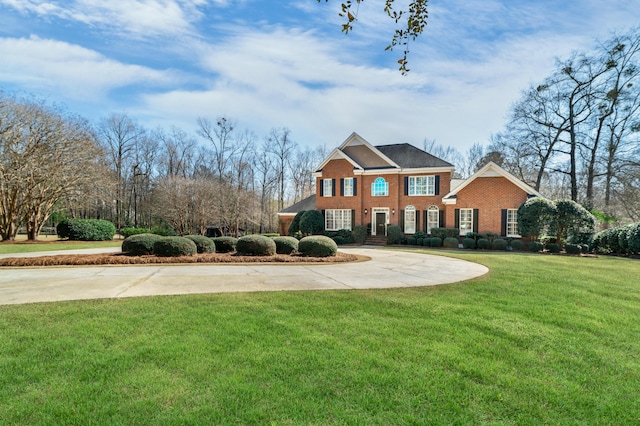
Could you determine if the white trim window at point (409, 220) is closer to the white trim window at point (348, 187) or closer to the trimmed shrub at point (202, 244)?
the white trim window at point (348, 187)

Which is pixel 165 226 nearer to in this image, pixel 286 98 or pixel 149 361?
pixel 286 98

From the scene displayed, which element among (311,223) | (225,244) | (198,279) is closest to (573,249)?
(311,223)

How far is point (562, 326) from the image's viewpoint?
497cm

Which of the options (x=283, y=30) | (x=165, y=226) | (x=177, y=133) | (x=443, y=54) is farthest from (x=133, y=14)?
(x=177, y=133)

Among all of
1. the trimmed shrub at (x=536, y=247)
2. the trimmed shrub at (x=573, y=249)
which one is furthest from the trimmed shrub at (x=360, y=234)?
the trimmed shrub at (x=573, y=249)

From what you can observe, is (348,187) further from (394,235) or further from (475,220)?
(475,220)

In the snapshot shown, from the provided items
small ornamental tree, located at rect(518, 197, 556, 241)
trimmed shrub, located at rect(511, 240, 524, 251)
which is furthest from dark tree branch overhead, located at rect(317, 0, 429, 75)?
trimmed shrub, located at rect(511, 240, 524, 251)

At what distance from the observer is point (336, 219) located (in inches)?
1036

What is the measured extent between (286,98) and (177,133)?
30.3 metres

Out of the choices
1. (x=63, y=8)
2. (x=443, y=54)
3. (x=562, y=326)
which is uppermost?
(x=63, y=8)

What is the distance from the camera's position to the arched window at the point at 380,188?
999 inches

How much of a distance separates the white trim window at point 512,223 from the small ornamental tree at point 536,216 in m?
1.78

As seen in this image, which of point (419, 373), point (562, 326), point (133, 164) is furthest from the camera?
point (133, 164)

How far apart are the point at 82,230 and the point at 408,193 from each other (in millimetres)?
23515
